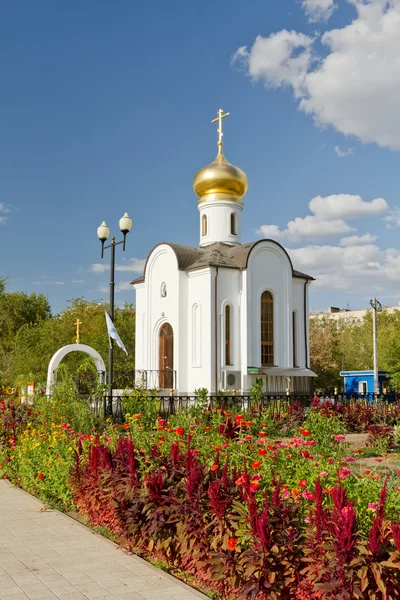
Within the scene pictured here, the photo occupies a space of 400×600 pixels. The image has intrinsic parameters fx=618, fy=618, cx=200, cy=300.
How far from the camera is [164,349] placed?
928 inches

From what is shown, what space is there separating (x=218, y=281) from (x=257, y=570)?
18.5 m

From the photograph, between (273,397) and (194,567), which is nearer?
(194,567)

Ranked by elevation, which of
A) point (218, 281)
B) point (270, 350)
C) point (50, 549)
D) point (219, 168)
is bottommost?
point (50, 549)

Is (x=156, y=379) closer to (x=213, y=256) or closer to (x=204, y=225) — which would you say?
(x=213, y=256)

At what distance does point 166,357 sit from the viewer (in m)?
23.4

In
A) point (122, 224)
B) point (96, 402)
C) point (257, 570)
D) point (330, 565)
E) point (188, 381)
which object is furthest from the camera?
point (188, 381)

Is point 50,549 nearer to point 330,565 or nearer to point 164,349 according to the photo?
point 330,565

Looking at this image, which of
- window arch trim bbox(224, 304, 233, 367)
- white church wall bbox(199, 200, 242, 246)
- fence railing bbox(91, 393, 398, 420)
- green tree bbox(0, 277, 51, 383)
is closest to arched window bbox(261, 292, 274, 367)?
window arch trim bbox(224, 304, 233, 367)

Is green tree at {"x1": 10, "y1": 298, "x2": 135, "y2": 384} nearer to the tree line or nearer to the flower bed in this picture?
the tree line

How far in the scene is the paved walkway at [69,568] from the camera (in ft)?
14.7

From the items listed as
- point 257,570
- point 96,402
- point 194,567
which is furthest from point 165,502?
point 96,402

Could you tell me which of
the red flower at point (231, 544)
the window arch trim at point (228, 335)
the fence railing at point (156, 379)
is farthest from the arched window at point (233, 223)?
the red flower at point (231, 544)

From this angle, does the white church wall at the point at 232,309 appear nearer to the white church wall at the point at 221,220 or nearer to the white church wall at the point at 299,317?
the white church wall at the point at 221,220

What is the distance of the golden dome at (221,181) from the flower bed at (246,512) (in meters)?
18.5
